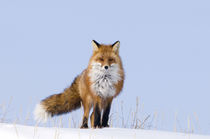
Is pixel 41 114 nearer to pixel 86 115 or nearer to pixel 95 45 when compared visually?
pixel 86 115

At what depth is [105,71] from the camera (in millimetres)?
5773

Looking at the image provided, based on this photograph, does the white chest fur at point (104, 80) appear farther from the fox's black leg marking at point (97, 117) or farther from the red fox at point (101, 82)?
the fox's black leg marking at point (97, 117)

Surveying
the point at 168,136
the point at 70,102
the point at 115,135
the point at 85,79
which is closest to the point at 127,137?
the point at 115,135

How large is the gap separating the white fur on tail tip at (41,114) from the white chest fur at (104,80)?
155 cm

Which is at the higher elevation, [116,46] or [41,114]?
[116,46]

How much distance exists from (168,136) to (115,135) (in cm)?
81

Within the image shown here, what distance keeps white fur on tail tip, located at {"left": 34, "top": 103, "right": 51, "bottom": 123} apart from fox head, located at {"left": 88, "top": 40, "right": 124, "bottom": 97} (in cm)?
156

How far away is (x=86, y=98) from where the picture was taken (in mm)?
6129

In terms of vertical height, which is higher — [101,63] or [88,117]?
[101,63]

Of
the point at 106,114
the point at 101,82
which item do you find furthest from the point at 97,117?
the point at 101,82

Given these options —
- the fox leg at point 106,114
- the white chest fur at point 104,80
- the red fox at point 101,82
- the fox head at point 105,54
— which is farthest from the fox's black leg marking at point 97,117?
the fox head at point 105,54

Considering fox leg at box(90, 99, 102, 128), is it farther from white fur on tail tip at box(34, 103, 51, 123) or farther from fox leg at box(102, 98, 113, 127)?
white fur on tail tip at box(34, 103, 51, 123)

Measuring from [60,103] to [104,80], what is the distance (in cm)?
154

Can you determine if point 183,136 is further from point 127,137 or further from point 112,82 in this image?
point 112,82
